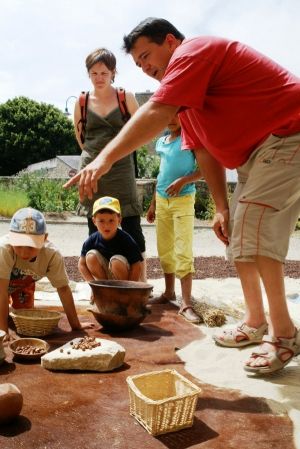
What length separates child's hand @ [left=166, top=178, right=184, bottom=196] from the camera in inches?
157

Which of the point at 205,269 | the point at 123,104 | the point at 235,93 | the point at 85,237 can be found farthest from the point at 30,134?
the point at 235,93

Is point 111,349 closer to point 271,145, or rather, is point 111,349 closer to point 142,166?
point 271,145

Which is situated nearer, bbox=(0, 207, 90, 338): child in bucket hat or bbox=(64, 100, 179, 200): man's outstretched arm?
bbox=(64, 100, 179, 200): man's outstretched arm

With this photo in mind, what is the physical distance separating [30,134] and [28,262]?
2966 cm

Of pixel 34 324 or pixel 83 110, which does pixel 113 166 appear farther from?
pixel 34 324

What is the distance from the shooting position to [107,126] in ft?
13.7

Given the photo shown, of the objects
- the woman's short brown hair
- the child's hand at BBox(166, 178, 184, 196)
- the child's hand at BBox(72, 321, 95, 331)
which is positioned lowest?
the child's hand at BBox(72, 321, 95, 331)

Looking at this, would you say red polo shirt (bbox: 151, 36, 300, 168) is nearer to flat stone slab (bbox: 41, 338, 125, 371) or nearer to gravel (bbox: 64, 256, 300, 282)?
Result: flat stone slab (bbox: 41, 338, 125, 371)

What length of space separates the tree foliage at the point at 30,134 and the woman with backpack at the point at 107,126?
2790cm

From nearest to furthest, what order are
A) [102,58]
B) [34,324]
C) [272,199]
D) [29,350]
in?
[272,199], [29,350], [34,324], [102,58]

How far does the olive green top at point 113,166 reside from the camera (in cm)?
416

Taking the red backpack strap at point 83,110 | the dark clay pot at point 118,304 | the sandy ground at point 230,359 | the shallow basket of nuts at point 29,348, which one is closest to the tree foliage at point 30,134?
the sandy ground at point 230,359

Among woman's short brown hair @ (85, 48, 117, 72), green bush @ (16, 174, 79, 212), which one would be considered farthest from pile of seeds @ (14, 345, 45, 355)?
green bush @ (16, 174, 79, 212)

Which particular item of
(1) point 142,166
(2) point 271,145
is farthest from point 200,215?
(2) point 271,145
